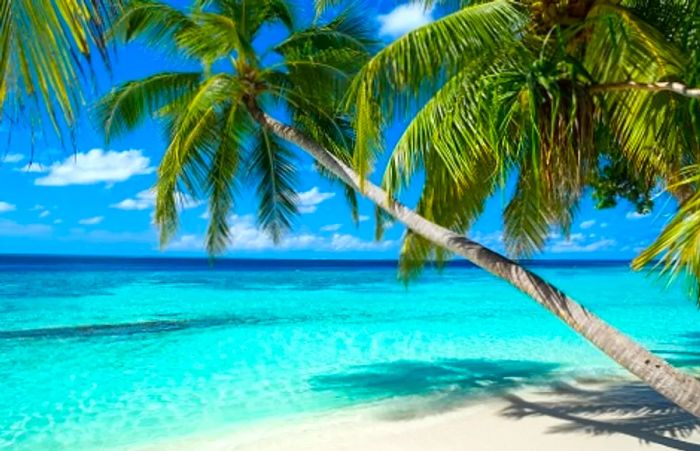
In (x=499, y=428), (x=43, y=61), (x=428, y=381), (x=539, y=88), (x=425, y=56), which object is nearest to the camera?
(x=43, y=61)

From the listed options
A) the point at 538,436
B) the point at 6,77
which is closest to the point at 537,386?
the point at 538,436

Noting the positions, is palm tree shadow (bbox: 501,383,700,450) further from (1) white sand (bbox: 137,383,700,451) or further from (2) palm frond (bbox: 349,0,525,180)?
(2) palm frond (bbox: 349,0,525,180)

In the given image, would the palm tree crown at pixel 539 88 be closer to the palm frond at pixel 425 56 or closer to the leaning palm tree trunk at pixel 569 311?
the palm frond at pixel 425 56

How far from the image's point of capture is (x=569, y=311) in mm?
4301

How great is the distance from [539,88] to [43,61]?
3486 millimetres

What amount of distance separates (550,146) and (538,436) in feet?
9.84

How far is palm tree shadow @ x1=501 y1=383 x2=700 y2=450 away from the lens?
5.96 meters

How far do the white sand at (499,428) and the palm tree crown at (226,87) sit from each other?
2.41 meters

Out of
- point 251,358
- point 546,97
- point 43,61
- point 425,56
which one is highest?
point 425,56

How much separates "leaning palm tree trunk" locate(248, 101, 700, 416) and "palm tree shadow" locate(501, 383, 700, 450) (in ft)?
6.50

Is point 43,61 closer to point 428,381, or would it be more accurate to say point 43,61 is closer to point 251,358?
point 428,381

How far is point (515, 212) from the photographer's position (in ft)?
22.4

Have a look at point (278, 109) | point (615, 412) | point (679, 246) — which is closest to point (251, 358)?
point (278, 109)

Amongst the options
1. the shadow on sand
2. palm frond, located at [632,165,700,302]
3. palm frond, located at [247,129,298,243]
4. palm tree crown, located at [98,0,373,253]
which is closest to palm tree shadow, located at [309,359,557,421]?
the shadow on sand
